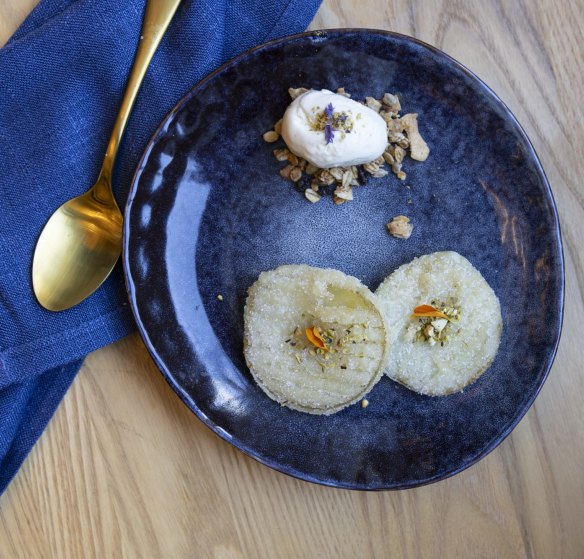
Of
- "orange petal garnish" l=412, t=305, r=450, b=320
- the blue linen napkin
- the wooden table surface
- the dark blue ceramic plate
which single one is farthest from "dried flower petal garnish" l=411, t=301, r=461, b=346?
the blue linen napkin

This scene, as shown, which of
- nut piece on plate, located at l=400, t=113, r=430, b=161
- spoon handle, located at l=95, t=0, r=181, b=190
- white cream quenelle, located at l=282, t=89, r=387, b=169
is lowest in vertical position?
nut piece on plate, located at l=400, t=113, r=430, b=161

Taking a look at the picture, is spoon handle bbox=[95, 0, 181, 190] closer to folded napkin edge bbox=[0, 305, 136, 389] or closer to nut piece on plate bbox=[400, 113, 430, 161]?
folded napkin edge bbox=[0, 305, 136, 389]

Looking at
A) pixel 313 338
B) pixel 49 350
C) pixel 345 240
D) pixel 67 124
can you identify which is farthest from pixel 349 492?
pixel 67 124

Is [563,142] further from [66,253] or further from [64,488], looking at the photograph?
[64,488]

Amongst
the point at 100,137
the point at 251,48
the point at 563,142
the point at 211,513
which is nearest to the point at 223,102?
the point at 251,48

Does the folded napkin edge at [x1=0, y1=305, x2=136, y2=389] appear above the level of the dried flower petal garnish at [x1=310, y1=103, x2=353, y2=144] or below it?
below

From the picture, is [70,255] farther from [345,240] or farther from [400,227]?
[400,227]

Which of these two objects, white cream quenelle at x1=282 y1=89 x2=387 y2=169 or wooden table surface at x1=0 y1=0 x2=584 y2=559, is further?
wooden table surface at x1=0 y1=0 x2=584 y2=559
